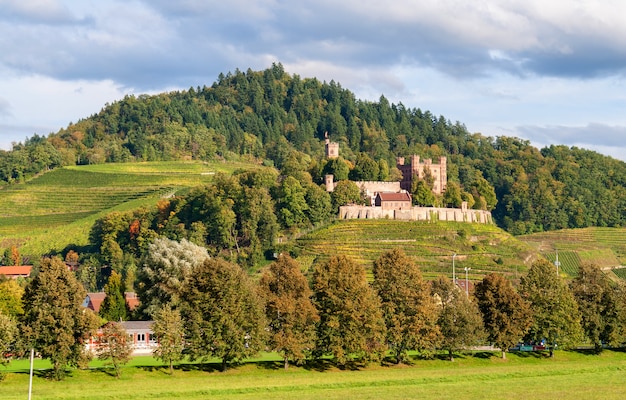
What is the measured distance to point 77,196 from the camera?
168 meters

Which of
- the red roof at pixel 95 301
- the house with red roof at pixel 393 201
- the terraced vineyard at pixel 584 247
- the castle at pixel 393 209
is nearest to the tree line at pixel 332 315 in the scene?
the red roof at pixel 95 301

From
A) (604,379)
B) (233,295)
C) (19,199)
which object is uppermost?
(19,199)

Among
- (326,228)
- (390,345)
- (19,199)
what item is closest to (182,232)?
(326,228)

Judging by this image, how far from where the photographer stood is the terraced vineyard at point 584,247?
147 m

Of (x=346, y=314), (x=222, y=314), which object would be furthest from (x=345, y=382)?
(x=222, y=314)

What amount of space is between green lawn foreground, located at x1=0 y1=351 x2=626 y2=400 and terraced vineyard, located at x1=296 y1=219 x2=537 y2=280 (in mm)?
53411

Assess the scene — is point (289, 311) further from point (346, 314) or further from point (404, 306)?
point (404, 306)

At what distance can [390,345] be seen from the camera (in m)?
75.9

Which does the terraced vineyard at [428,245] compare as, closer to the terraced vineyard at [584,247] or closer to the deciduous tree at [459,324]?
the terraced vineyard at [584,247]

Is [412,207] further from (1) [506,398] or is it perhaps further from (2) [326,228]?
(1) [506,398]

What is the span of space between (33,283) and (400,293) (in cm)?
2395

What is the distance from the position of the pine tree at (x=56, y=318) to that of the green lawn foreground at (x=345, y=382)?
1.38 metres

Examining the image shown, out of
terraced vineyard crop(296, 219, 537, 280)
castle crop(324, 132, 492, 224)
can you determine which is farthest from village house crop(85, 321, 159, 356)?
castle crop(324, 132, 492, 224)

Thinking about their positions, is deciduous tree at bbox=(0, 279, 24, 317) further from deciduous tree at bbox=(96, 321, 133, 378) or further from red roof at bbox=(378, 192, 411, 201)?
red roof at bbox=(378, 192, 411, 201)
